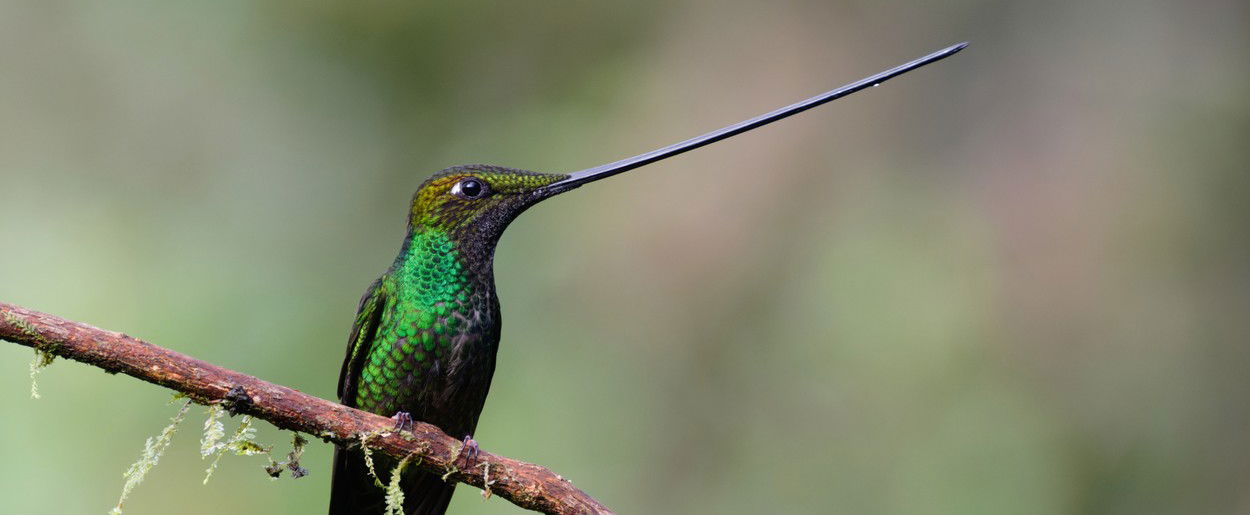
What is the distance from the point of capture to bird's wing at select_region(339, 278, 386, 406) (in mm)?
3232

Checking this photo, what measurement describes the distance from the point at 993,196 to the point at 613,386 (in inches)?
87.4

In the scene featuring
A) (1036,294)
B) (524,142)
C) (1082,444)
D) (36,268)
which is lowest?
(1082,444)

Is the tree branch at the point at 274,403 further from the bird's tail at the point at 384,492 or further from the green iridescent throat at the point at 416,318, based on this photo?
the bird's tail at the point at 384,492

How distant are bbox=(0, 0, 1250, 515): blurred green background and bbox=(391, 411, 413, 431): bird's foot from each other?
2.37 metres

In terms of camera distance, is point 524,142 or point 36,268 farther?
point 524,142

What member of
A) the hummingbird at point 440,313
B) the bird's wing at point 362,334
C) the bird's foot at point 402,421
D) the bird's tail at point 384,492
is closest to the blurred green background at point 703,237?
the bird's tail at point 384,492

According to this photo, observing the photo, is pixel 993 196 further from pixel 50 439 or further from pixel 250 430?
pixel 50 439

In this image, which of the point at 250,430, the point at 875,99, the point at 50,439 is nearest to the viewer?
the point at 250,430

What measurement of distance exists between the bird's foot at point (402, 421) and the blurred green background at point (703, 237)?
7.78 feet

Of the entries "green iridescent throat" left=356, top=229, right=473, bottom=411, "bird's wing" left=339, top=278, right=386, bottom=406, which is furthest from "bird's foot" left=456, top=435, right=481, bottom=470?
"bird's wing" left=339, top=278, right=386, bottom=406

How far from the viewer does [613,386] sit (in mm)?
5715

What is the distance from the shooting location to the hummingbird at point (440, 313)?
307 cm

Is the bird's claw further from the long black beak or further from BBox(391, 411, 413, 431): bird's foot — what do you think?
the long black beak

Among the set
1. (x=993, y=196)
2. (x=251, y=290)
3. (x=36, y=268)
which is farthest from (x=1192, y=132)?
(x=36, y=268)
